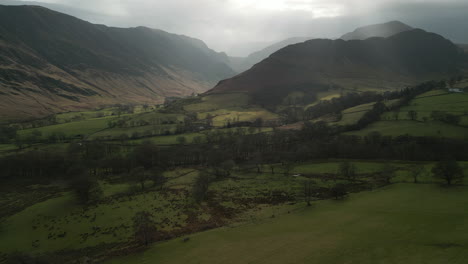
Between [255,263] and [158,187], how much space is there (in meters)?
49.6

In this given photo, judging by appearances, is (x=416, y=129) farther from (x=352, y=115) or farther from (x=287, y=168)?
(x=287, y=168)

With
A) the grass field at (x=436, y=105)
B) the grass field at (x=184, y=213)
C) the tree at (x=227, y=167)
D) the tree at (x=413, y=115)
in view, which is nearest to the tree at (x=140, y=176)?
the grass field at (x=184, y=213)

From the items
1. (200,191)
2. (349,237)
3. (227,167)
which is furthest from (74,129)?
(349,237)

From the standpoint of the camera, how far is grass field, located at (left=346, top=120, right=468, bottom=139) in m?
95.1

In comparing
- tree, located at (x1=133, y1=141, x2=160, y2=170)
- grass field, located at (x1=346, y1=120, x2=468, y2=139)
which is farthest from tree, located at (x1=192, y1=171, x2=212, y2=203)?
grass field, located at (x1=346, y1=120, x2=468, y2=139)

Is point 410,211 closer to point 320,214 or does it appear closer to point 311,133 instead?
point 320,214

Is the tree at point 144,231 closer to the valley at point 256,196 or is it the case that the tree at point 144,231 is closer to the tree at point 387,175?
the valley at point 256,196

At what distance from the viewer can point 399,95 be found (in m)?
162

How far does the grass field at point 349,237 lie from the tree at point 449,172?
3.93 meters

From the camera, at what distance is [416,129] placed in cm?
10331

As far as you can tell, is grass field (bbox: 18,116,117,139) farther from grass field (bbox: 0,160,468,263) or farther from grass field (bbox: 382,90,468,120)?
grass field (bbox: 382,90,468,120)

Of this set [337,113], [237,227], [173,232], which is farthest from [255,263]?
[337,113]

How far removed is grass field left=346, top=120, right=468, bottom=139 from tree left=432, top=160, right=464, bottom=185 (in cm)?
4213

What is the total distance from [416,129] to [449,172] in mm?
52215
